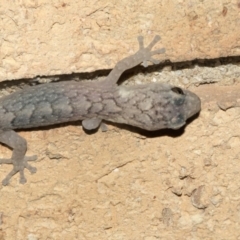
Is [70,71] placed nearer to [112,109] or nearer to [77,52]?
[77,52]

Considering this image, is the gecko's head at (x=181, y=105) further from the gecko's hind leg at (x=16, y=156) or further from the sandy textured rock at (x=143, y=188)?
the gecko's hind leg at (x=16, y=156)

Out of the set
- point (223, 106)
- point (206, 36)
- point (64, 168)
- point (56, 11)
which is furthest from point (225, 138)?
point (56, 11)

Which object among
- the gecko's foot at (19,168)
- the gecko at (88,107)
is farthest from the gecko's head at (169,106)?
the gecko's foot at (19,168)

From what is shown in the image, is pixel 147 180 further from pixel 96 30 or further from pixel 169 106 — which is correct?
pixel 96 30

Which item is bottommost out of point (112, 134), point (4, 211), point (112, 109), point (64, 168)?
point (4, 211)

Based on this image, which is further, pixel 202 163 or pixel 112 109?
pixel 112 109

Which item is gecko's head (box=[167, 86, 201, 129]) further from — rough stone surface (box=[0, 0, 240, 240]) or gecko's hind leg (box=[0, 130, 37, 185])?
gecko's hind leg (box=[0, 130, 37, 185])
